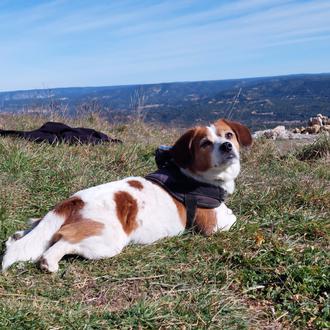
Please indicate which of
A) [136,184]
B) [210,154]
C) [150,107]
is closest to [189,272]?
[136,184]

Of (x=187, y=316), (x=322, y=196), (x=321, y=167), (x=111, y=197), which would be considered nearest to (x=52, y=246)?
(x=111, y=197)

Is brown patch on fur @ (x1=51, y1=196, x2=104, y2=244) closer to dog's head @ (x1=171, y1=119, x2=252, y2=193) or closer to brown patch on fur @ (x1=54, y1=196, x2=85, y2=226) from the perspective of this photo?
brown patch on fur @ (x1=54, y1=196, x2=85, y2=226)

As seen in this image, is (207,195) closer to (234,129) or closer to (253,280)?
(234,129)

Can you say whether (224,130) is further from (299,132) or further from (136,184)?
(299,132)

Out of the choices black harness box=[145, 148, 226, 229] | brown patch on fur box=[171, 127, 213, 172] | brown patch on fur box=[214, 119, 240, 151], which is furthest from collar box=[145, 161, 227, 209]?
brown patch on fur box=[214, 119, 240, 151]

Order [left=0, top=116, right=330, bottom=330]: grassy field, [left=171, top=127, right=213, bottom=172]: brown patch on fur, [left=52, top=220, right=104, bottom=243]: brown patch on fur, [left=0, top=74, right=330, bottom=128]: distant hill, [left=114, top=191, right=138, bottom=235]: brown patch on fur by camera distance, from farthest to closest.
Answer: [left=0, top=74, right=330, bottom=128]: distant hill
[left=171, top=127, right=213, bottom=172]: brown patch on fur
[left=114, top=191, right=138, bottom=235]: brown patch on fur
[left=52, top=220, right=104, bottom=243]: brown patch on fur
[left=0, top=116, right=330, bottom=330]: grassy field

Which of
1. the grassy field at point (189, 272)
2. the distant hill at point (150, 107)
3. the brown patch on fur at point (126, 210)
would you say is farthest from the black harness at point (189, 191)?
the distant hill at point (150, 107)

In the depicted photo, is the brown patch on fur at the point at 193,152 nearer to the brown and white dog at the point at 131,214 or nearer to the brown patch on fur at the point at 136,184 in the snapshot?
the brown and white dog at the point at 131,214

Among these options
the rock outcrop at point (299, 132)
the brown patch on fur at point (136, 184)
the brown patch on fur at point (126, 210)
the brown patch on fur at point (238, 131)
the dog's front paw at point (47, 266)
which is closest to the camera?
the dog's front paw at point (47, 266)
